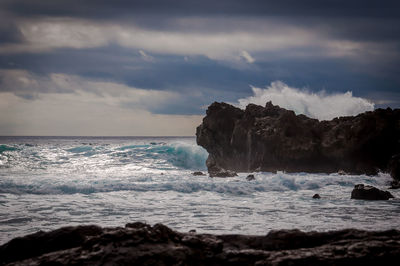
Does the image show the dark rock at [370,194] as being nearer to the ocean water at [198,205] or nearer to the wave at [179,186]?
the ocean water at [198,205]

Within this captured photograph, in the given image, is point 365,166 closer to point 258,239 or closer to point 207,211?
point 207,211

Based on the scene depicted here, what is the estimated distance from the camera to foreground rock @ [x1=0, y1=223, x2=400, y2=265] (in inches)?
175

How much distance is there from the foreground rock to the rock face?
23639mm

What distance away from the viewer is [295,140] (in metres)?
29.2

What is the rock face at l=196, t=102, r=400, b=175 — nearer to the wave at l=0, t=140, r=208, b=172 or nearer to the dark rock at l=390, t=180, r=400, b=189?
the dark rock at l=390, t=180, r=400, b=189

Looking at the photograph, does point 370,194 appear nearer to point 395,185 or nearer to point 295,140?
point 395,185

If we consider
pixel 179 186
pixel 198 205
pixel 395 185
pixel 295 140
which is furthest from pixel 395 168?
pixel 198 205

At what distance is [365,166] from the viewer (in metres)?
27.0

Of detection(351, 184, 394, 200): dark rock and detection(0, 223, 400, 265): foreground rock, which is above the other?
detection(0, 223, 400, 265): foreground rock

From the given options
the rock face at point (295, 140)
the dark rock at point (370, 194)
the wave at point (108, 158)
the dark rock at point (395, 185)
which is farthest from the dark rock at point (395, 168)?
the wave at point (108, 158)

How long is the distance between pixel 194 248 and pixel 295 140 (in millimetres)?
25529

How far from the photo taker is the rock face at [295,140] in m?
26.9

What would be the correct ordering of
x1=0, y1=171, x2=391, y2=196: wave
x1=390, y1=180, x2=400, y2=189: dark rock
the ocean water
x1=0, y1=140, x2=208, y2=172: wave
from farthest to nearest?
1. x1=0, y1=140, x2=208, y2=172: wave
2. x1=390, y1=180, x2=400, y2=189: dark rock
3. x1=0, y1=171, x2=391, y2=196: wave
4. the ocean water

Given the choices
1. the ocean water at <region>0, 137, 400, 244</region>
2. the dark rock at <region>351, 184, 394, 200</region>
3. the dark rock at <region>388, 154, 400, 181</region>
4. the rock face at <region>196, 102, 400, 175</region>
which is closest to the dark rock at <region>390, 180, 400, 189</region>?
the ocean water at <region>0, 137, 400, 244</region>
